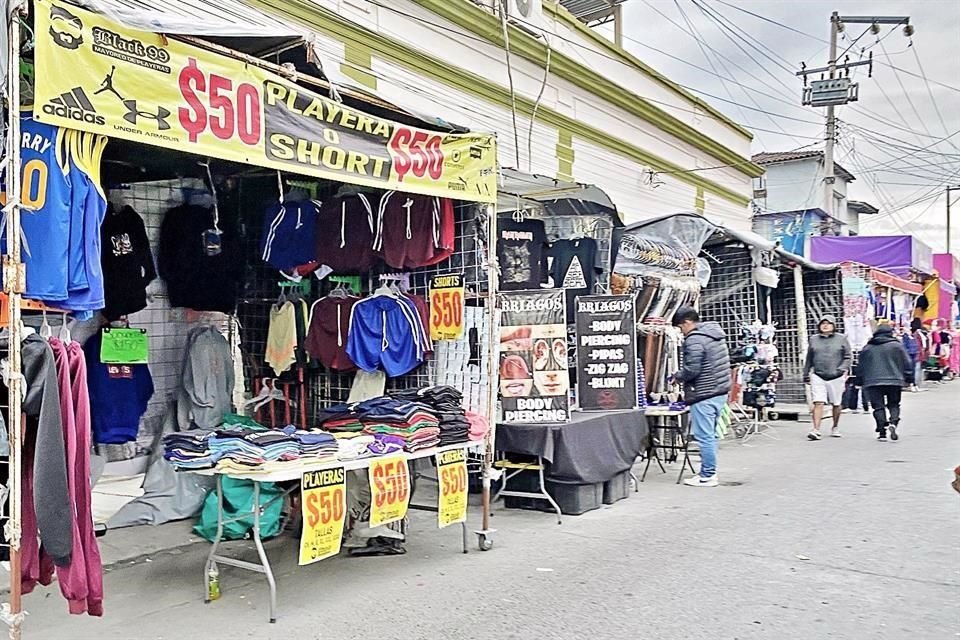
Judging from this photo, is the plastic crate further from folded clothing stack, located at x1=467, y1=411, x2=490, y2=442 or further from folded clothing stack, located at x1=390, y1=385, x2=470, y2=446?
folded clothing stack, located at x1=390, y1=385, x2=470, y2=446

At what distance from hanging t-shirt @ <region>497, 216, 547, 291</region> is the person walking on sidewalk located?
6.20 m

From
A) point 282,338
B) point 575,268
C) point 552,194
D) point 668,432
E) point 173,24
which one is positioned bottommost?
point 668,432

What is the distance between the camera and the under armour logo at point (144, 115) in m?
3.97

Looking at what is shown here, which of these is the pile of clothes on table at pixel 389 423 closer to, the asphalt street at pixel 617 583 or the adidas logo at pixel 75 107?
the asphalt street at pixel 617 583

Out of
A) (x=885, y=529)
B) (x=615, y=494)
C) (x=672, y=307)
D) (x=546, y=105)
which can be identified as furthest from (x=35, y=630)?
(x=546, y=105)

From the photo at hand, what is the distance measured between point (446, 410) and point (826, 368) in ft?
27.9

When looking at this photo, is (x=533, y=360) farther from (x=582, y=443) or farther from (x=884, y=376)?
(x=884, y=376)

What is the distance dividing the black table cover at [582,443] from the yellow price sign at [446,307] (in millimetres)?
1148

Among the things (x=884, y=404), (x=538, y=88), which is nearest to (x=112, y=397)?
(x=538, y=88)

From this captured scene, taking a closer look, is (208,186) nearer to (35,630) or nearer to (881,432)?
(35,630)

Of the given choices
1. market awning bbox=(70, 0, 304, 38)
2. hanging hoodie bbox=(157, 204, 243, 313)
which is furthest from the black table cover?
market awning bbox=(70, 0, 304, 38)

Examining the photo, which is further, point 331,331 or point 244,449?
point 331,331

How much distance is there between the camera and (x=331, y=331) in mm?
6953

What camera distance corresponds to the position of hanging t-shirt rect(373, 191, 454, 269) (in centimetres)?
662
